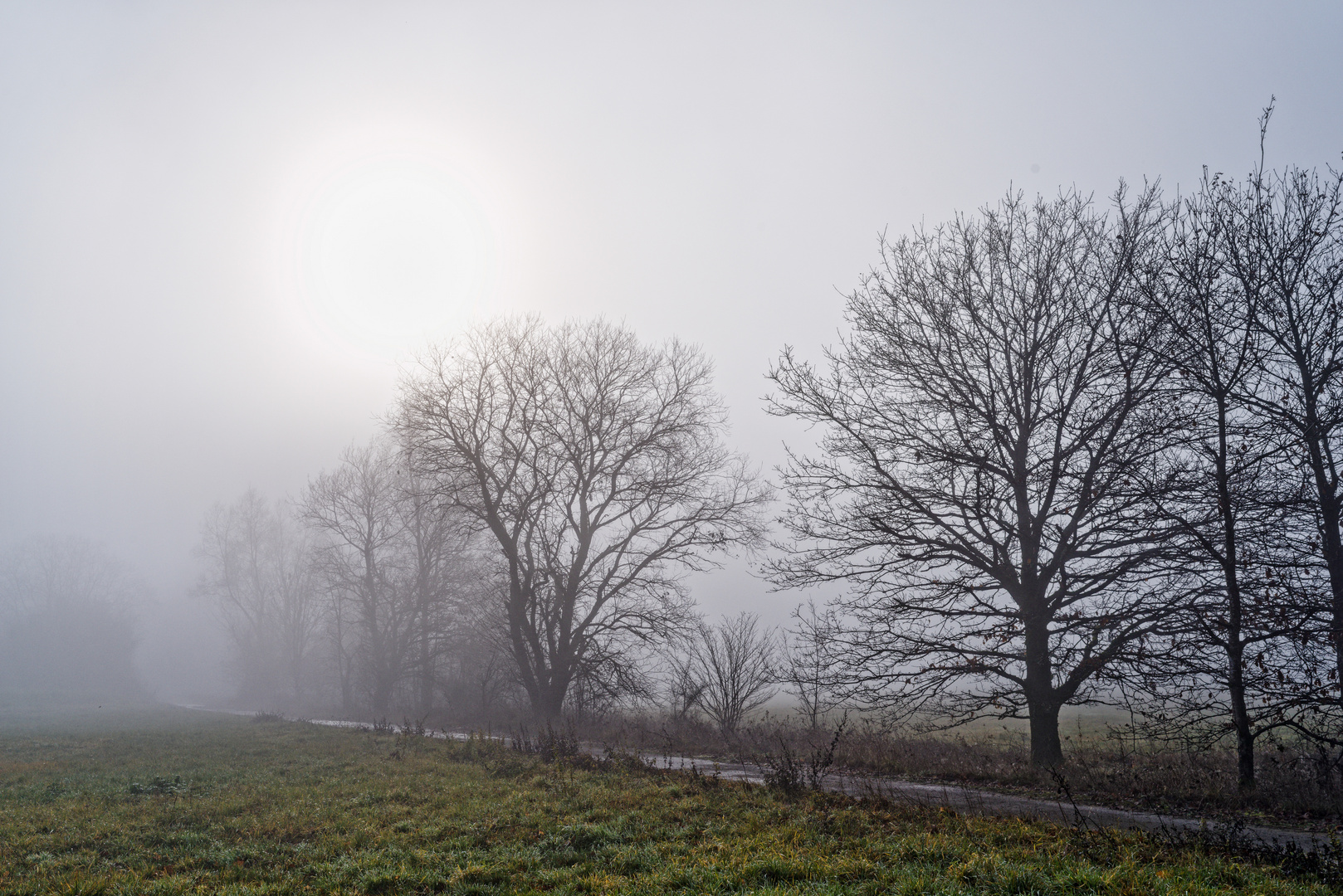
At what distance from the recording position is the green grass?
5926 mm

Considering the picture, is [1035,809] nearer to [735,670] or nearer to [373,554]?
[735,670]

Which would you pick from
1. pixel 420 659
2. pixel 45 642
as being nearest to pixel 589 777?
pixel 420 659

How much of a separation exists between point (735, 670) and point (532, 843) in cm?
1273

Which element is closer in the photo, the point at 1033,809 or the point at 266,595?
the point at 1033,809

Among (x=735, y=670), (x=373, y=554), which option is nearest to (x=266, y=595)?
(x=373, y=554)

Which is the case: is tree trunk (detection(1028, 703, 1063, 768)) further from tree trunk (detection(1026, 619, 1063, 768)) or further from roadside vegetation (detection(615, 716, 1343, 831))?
roadside vegetation (detection(615, 716, 1343, 831))

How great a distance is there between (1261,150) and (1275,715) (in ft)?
29.8

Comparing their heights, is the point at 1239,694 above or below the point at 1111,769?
above

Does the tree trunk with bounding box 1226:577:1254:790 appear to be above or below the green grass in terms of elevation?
above

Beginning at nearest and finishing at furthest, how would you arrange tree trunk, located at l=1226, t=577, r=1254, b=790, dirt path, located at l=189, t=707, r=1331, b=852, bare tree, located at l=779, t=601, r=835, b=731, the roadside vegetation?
dirt path, located at l=189, t=707, r=1331, b=852 < the roadside vegetation < tree trunk, located at l=1226, t=577, r=1254, b=790 < bare tree, located at l=779, t=601, r=835, b=731

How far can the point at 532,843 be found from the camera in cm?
805

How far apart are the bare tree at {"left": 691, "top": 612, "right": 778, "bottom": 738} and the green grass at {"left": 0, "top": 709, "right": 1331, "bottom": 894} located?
24.1 ft

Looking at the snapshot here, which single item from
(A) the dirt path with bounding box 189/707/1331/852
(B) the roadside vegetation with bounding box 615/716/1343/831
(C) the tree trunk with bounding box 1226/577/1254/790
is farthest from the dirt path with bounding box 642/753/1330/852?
(C) the tree trunk with bounding box 1226/577/1254/790

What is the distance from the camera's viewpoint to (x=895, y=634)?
1241cm
